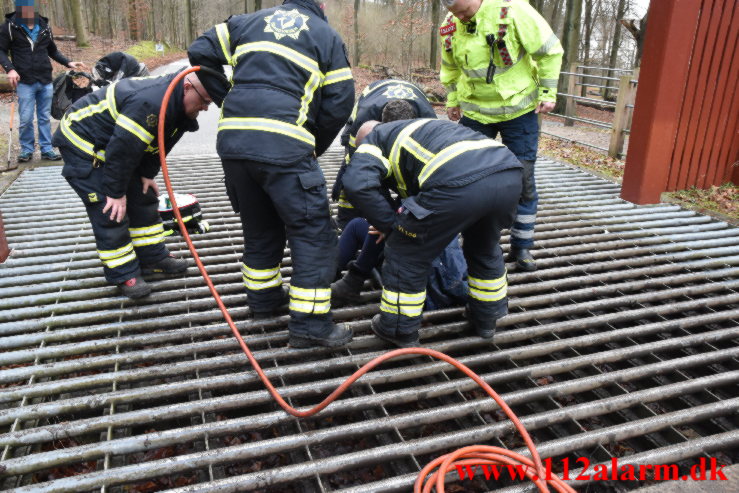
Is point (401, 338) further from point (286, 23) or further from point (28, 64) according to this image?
point (28, 64)

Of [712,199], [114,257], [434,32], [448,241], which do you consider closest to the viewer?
[448,241]

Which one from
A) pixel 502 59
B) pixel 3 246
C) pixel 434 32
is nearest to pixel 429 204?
pixel 502 59

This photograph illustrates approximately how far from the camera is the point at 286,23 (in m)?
2.43

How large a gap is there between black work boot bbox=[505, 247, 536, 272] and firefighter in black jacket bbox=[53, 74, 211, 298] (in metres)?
2.14

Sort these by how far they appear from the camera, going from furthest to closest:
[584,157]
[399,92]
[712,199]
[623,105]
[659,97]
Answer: [584,157], [623,105], [712,199], [659,97], [399,92]

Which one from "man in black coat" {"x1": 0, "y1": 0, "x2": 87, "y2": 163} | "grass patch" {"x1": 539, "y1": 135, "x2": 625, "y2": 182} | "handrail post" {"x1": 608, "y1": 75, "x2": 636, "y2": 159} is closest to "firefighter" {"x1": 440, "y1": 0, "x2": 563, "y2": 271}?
"grass patch" {"x1": 539, "y1": 135, "x2": 625, "y2": 182}

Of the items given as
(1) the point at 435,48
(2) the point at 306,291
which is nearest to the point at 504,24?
(2) the point at 306,291

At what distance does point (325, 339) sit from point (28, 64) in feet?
17.4

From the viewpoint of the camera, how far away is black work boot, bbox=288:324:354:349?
2.64m

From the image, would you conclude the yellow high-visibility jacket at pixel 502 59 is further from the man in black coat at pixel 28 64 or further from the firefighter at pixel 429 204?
the man in black coat at pixel 28 64

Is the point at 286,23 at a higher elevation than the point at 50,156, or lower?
higher

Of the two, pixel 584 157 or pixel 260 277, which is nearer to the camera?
pixel 260 277

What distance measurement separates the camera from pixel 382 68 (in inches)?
832

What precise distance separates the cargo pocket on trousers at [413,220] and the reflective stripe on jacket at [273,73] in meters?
0.53
